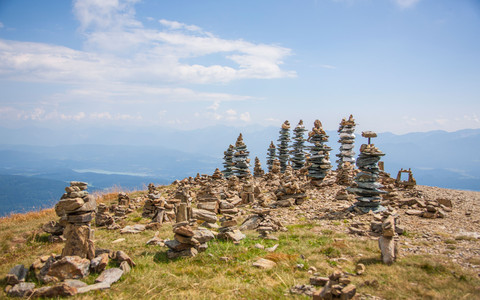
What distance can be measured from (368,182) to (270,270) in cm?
1190

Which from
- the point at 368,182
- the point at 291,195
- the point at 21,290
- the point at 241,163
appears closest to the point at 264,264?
the point at 21,290

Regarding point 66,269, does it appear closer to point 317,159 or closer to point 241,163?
point 317,159

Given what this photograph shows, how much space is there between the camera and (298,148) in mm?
38500

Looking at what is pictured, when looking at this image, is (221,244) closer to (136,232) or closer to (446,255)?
(136,232)

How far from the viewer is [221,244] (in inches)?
529

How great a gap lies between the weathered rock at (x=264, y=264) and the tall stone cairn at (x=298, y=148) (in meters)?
27.9

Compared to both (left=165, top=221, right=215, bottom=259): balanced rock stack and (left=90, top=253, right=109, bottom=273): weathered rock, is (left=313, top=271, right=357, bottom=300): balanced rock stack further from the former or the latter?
(left=90, top=253, right=109, bottom=273): weathered rock

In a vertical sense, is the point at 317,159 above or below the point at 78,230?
above

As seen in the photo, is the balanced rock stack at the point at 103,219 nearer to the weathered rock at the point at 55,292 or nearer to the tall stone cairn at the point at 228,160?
the weathered rock at the point at 55,292

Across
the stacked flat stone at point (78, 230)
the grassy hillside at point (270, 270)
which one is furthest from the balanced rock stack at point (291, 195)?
the stacked flat stone at point (78, 230)

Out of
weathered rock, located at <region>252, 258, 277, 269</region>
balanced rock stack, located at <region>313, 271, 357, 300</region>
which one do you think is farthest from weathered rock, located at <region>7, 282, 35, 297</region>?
balanced rock stack, located at <region>313, 271, 357, 300</region>

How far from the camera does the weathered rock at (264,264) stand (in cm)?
1103

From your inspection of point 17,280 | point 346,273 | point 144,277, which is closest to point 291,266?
point 346,273

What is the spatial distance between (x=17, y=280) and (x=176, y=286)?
5.58 meters
